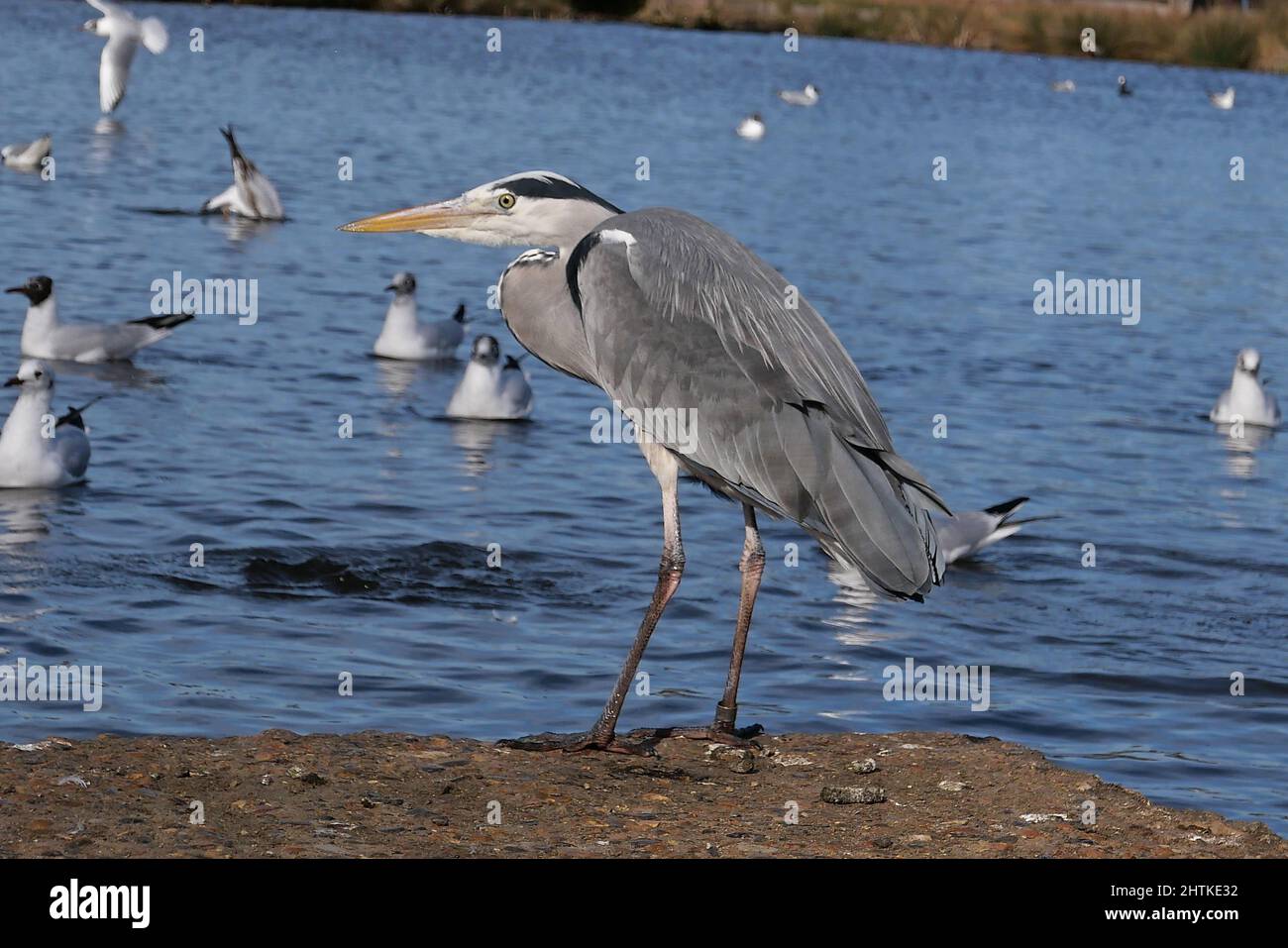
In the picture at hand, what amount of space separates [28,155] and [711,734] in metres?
22.9

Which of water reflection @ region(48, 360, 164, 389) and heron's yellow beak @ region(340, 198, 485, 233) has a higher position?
heron's yellow beak @ region(340, 198, 485, 233)

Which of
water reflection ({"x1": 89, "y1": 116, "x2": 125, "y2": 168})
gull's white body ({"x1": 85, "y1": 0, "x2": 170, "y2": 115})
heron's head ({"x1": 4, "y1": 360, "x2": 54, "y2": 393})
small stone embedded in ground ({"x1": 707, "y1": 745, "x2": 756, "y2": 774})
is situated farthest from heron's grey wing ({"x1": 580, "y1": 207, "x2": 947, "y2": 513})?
water reflection ({"x1": 89, "y1": 116, "x2": 125, "y2": 168})

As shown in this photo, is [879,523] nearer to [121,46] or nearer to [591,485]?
[591,485]

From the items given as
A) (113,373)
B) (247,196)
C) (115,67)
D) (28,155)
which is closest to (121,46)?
(115,67)

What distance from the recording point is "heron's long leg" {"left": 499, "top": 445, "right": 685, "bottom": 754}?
6.82m

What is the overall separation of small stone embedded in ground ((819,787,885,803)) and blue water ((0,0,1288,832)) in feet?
6.60

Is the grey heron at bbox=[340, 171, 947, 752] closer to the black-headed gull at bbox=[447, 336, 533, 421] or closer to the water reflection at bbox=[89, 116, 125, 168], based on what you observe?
the black-headed gull at bbox=[447, 336, 533, 421]

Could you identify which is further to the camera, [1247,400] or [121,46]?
[121,46]

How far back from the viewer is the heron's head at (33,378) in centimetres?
1274

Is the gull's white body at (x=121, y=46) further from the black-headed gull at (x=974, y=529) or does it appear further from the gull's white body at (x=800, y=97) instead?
the gull's white body at (x=800, y=97)

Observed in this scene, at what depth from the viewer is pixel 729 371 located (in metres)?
6.77

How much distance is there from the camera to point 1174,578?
12.0 meters
